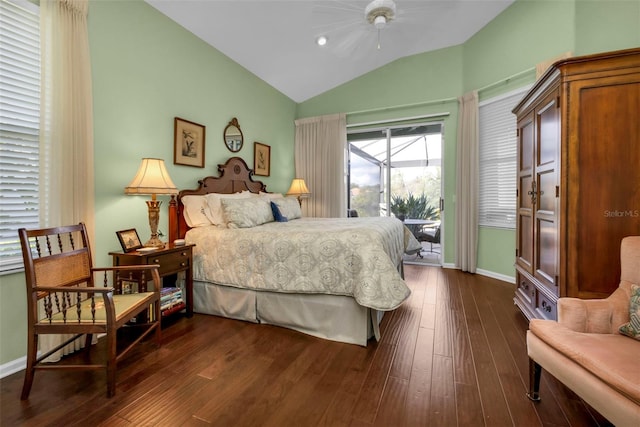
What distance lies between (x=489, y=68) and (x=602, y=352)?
154 inches

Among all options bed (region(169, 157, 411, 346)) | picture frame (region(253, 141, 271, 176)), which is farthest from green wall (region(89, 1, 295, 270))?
picture frame (region(253, 141, 271, 176))

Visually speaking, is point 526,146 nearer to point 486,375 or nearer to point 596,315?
point 596,315

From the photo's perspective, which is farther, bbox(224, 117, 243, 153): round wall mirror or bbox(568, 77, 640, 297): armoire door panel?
bbox(224, 117, 243, 153): round wall mirror

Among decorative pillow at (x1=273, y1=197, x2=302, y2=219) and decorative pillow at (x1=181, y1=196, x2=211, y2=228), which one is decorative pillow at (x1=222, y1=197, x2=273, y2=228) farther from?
decorative pillow at (x1=273, y1=197, x2=302, y2=219)

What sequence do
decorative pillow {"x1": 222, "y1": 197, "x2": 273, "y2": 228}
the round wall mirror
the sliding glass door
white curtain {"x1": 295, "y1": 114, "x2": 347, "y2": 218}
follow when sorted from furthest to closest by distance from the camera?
white curtain {"x1": 295, "y1": 114, "x2": 347, "y2": 218}, the sliding glass door, the round wall mirror, decorative pillow {"x1": 222, "y1": 197, "x2": 273, "y2": 228}

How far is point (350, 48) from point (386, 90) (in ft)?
3.37

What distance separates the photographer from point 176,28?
9.66 ft

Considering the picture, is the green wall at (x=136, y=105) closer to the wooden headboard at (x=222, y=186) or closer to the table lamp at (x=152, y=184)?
A: the wooden headboard at (x=222, y=186)

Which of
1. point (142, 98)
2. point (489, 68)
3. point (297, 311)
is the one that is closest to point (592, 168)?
point (297, 311)

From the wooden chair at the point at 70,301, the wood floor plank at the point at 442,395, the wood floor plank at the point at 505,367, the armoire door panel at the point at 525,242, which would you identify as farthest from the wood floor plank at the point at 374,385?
the armoire door panel at the point at 525,242

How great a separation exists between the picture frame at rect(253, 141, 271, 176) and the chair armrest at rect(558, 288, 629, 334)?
3.77 metres

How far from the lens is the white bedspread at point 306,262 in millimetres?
2002

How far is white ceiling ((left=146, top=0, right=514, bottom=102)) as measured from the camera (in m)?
2.99

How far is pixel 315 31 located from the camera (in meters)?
3.54
